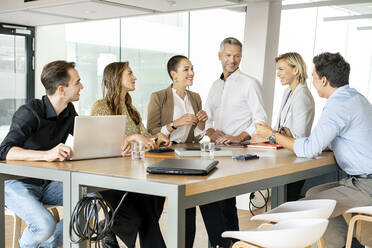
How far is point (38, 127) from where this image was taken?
10.3ft

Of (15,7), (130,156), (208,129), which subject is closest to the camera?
(130,156)

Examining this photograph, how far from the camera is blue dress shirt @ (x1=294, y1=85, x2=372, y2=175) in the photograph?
10.1 ft

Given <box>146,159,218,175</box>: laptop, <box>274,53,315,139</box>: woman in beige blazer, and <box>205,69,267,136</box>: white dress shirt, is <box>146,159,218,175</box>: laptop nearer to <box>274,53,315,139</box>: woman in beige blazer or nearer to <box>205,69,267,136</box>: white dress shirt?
<box>274,53,315,139</box>: woman in beige blazer

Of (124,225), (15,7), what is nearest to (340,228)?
(124,225)

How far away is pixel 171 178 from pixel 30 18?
17.0 ft

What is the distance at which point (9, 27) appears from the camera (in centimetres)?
724

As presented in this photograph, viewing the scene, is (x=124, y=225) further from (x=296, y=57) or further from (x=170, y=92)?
(x=296, y=57)

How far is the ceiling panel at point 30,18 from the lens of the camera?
248 inches

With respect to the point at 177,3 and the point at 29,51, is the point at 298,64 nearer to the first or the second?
the point at 177,3

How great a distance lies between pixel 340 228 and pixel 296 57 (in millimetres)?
1595

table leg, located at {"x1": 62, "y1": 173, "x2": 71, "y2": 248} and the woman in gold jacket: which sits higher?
the woman in gold jacket

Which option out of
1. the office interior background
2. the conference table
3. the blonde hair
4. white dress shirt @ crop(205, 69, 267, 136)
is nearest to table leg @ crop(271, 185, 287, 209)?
the conference table

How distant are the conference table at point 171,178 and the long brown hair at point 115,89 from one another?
2.19ft

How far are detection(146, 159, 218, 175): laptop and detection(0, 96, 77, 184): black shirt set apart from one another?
38.7 inches
